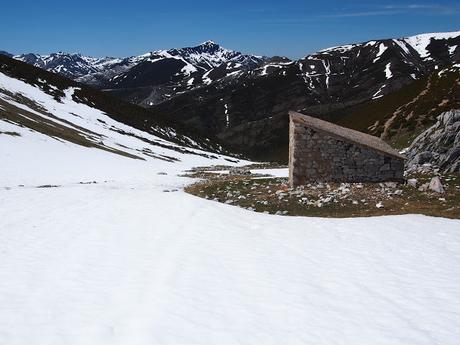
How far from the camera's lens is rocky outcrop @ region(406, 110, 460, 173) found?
25203 millimetres

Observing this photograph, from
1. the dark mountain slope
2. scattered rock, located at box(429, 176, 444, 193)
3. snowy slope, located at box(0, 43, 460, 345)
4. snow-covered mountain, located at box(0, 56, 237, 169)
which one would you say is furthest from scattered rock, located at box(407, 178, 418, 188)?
Result: the dark mountain slope

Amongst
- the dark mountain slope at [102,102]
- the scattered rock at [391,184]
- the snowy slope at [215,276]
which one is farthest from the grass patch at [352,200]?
the dark mountain slope at [102,102]

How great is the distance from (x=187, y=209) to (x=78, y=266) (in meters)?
8.82

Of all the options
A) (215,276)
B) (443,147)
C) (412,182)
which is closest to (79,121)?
(443,147)

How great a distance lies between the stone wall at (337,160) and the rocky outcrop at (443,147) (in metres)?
4.59

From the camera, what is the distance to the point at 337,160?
2302cm

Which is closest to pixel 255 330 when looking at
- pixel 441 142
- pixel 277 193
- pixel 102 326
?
pixel 102 326

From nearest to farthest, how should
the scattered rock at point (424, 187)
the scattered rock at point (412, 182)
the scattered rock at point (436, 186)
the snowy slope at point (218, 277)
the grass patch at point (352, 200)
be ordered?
1. the snowy slope at point (218, 277)
2. the grass patch at point (352, 200)
3. the scattered rock at point (436, 186)
4. the scattered rock at point (424, 187)
5. the scattered rock at point (412, 182)

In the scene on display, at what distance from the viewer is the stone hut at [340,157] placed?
74.7ft

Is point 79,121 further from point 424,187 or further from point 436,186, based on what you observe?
point 436,186

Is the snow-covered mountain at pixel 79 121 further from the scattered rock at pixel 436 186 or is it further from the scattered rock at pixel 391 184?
the scattered rock at pixel 436 186

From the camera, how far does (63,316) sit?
876 centimetres

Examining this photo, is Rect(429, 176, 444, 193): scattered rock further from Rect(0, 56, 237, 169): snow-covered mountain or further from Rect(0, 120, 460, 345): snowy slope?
Rect(0, 56, 237, 169): snow-covered mountain

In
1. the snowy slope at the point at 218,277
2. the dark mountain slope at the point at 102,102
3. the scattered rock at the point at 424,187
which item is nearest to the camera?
the snowy slope at the point at 218,277
